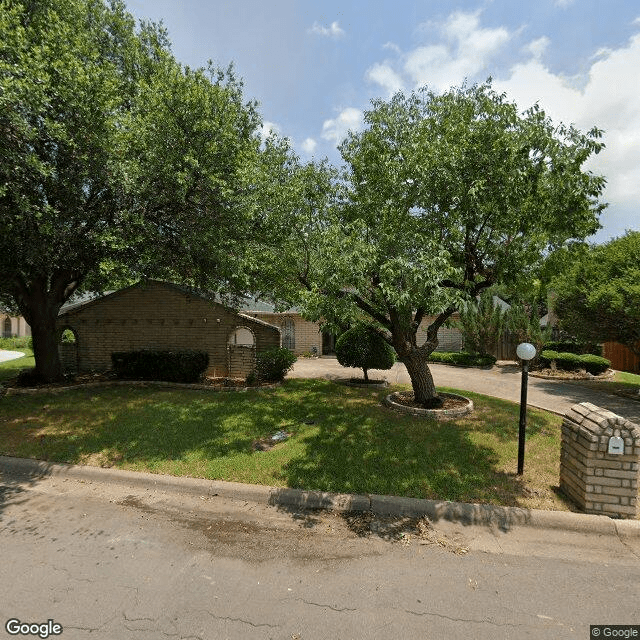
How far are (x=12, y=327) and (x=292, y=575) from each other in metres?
47.0

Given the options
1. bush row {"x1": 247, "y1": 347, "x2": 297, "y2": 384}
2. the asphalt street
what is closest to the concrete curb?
the asphalt street

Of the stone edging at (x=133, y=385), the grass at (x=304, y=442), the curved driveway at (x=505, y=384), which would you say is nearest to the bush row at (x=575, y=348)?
the curved driveway at (x=505, y=384)

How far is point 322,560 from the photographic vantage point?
393 centimetres

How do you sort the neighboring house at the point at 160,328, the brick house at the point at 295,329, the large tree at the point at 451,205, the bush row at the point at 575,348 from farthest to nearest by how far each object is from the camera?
the brick house at the point at 295,329 → the bush row at the point at 575,348 → the neighboring house at the point at 160,328 → the large tree at the point at 451,205

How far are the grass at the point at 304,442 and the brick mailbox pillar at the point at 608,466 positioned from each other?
42 cm

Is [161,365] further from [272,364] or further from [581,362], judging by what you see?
[581,362]

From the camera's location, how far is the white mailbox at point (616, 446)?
4.52 metres

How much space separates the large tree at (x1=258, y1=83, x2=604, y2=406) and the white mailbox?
2.62m

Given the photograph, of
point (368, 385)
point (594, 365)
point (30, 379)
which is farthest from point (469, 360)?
point (30, 379)

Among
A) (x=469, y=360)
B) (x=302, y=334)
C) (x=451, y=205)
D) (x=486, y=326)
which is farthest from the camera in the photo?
(x=302, y=334)

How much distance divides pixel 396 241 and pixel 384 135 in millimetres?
3143

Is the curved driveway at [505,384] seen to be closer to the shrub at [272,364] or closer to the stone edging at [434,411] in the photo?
the shrub at [272,364]

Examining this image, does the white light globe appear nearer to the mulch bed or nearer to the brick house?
the mulch bed

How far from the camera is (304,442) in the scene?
6.89 meters
